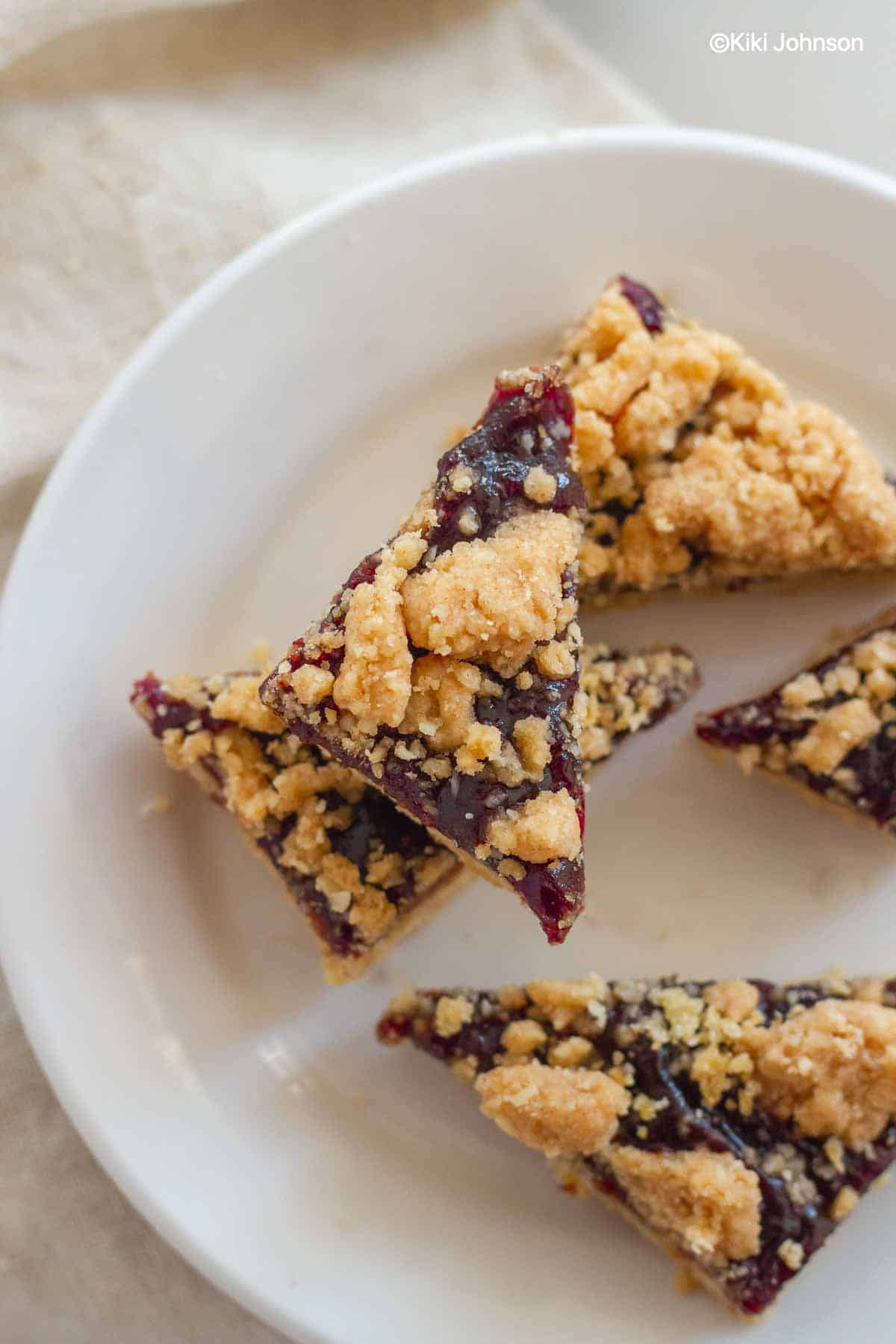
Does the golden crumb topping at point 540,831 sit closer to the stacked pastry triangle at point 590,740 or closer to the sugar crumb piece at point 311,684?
the stacked pastry triangle at point 590,740

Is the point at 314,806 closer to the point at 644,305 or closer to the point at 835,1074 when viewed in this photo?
the point at 835,1074

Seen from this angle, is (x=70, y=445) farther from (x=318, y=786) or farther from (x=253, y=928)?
(x=253, y=928)

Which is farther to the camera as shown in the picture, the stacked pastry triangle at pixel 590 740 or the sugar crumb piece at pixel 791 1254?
the sugar crumb piece at pixel 791 1254

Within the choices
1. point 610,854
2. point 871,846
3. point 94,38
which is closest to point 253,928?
point 610,854

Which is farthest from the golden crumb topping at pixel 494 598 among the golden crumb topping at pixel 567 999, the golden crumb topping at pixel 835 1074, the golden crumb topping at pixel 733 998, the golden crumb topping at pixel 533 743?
the golden crumb topping at pixel 835 1074

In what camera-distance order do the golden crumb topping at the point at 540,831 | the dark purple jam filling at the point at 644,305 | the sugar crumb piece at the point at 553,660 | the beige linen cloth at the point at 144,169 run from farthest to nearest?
1. the beige linen cloth at the point at 144,169
2. the dark purple jam filling at the point at 644,305
3. the sugar crumb piece at the point at 553,660
4. the golden crumb topping at the point at 540,831

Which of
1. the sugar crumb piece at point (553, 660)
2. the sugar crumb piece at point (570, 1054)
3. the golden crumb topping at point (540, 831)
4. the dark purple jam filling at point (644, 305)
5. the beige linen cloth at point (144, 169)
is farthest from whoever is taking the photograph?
the beige linen cloth at point (144, 169)

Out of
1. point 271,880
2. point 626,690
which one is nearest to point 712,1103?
point 626,690
